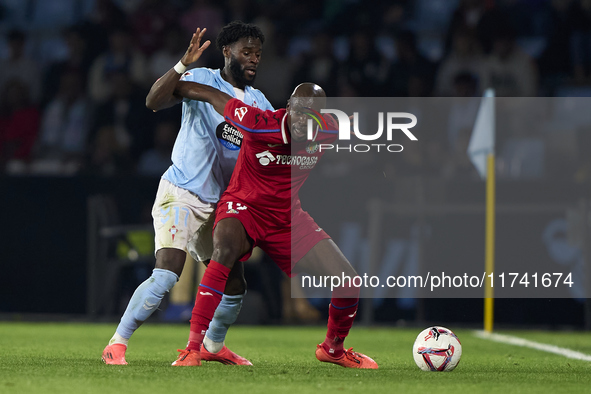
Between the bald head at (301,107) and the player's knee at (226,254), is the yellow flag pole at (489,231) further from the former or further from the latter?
the player's knee at (226,254)

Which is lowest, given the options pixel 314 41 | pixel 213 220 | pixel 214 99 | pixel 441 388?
pixel 441 388

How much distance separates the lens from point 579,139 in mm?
9633

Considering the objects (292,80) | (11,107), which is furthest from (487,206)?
(11,107)

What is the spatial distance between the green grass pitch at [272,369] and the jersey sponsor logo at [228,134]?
1.41 m

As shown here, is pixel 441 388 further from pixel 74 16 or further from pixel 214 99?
pixel 74 16

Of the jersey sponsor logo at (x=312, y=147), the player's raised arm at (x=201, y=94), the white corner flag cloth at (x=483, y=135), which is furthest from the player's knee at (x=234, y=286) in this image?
the white corner flag cloth at (x=483, y=135)

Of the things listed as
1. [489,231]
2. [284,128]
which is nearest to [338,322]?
[284,128]

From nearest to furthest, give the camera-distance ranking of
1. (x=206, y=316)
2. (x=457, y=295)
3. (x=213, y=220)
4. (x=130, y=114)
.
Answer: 1. (x=206, y=316)
2. (x=213, y=220)
3. (x=457, y=295)
4. (x=130, y=114)

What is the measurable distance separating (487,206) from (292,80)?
3504 mm

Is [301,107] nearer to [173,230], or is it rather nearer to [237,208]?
[237,208]

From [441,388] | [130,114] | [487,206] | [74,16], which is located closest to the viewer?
[441,388]

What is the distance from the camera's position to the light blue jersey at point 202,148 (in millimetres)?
5582

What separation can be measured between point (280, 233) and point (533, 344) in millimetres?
3323

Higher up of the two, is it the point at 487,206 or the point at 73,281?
the point at 487,206
